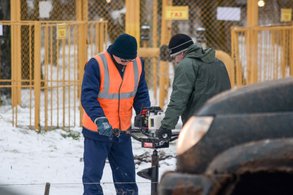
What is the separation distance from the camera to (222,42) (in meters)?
19.2

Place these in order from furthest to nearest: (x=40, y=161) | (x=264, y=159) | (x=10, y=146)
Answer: (x=10, y=146)
(x=40, y=161)
(x=264, y=159)

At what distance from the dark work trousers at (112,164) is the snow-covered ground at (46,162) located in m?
0.31

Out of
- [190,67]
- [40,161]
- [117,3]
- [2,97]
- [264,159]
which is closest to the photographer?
[264,159]

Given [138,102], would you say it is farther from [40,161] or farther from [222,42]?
[222,42]

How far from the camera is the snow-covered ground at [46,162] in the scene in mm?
→ 9805

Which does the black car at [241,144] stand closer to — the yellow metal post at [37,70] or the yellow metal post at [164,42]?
the yellow metal post at [37,70]

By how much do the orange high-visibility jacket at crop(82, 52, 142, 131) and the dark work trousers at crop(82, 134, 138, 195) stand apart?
147 mm

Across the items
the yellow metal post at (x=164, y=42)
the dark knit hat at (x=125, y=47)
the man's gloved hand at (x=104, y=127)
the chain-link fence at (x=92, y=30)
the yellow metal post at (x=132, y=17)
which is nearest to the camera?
the man's gloved hand at (x=104, y=127)

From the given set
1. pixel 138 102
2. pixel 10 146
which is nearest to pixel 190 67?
pixel 138 102

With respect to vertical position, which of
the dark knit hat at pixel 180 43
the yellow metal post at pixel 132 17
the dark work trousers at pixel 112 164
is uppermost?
the yellow metal post at pixel 132 17

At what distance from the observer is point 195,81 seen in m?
8.55

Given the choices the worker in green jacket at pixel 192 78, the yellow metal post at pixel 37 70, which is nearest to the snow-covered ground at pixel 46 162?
the yellow metal post at pixel 37 70

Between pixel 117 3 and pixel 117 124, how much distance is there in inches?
422

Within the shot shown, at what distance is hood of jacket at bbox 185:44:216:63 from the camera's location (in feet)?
28.3
